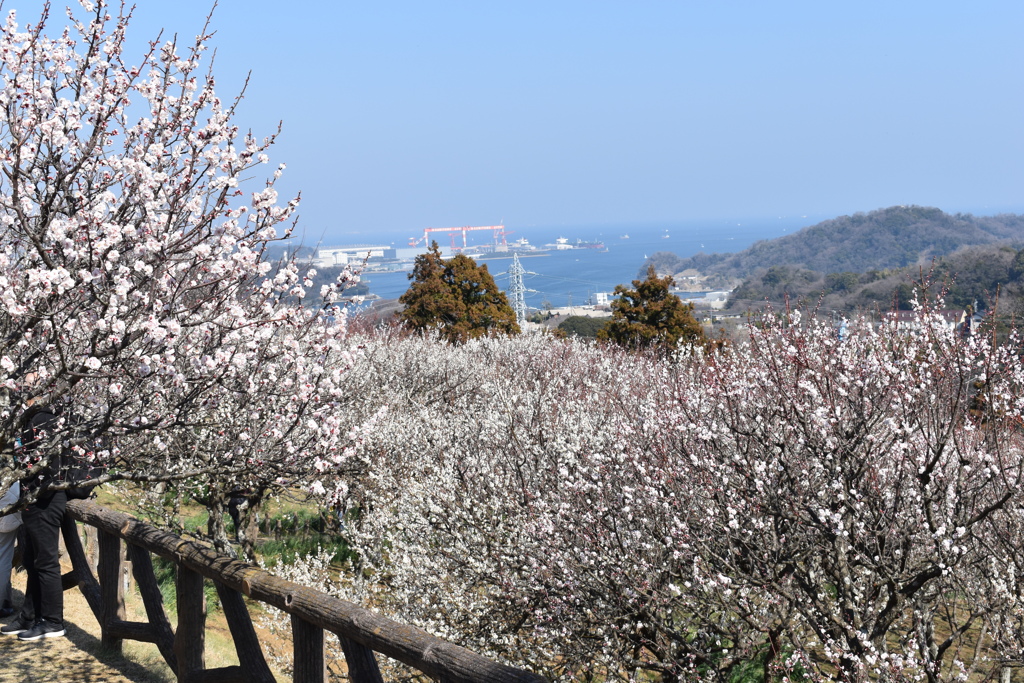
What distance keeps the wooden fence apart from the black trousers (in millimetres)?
216

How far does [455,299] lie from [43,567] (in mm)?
21947

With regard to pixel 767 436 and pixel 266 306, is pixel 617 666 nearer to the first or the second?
pixel 767 436

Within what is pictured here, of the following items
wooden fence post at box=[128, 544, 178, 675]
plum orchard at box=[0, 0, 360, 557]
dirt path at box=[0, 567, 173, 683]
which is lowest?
dirt path at box=[0, 567, 173, 683]

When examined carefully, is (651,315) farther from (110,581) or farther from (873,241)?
(873,241)

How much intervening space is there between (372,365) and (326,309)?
9953 millimetres

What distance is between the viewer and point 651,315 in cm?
2528

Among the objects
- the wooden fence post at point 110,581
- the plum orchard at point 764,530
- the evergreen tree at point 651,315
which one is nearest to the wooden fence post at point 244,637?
the wooden fence post at point 110,581

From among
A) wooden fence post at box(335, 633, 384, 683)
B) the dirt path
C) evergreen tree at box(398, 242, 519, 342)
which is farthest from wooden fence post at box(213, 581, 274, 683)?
evergreen tree at box(398, 242, 519, 342)

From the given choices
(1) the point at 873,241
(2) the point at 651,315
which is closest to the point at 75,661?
(2) the point at 651,315

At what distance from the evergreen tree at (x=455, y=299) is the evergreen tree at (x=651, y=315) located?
364 centimetres

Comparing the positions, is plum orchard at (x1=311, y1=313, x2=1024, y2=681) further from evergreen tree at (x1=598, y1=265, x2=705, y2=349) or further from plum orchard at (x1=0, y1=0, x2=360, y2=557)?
evergreen tree at (x1=598, y1=265, x2=705, y2=349)

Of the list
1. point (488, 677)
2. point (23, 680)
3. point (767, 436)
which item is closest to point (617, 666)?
point (767, 436)

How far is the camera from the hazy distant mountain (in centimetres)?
12350

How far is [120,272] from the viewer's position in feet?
12.3
